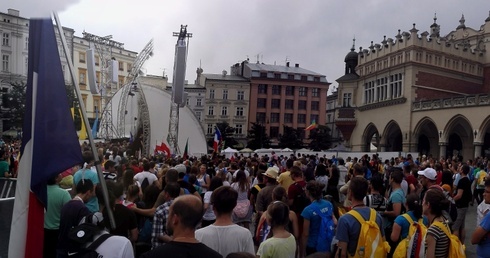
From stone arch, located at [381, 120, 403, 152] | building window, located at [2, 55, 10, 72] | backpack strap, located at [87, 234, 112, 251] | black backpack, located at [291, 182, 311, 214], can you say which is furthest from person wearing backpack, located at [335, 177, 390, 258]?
building window, located at [2, 55, 10, 72]

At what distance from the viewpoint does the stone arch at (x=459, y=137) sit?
115ft

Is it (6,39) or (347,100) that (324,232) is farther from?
(6,39)

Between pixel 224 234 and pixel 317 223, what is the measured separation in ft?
7.08

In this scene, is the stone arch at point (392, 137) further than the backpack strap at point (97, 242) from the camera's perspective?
Yes

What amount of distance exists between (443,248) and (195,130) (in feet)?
113

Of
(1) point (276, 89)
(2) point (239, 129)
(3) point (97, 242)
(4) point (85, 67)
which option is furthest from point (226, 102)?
(3) point (97, 242)

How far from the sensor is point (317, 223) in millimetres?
6066

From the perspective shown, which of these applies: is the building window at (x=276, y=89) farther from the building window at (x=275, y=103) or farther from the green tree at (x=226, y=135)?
the green tree at (x=226, y=135)

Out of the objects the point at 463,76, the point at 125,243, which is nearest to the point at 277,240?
the point at 125,243

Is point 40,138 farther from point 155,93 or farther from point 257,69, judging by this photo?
point 257,69

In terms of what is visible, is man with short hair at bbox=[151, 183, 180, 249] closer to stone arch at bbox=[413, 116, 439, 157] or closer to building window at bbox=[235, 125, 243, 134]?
stone arch at bbox=[413, 116, 439, 157]

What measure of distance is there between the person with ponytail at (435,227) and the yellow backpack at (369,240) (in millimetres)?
534

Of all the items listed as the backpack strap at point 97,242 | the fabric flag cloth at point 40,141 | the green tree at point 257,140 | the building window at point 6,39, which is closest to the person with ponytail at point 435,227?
the backpack strap at point 97,242

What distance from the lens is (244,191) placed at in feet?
26.8
